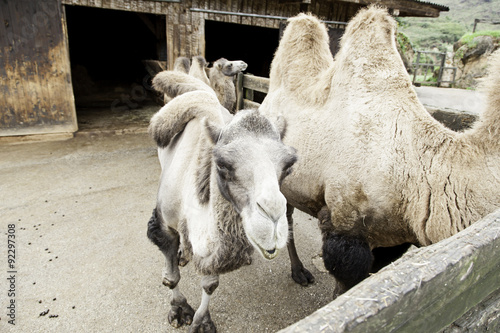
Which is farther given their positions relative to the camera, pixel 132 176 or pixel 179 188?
pixel 132 176

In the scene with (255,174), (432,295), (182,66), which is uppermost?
(182,66)

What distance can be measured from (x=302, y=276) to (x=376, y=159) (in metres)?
1.48

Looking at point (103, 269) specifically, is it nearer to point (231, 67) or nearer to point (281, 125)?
point (281, 125)

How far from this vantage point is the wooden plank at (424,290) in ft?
2.72

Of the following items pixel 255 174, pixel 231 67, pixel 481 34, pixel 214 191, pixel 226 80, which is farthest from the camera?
pixel 481 34

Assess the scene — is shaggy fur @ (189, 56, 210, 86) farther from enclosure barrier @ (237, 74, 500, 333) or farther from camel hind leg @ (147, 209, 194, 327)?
enclosure barrier @ (237, 74, 500, 333)

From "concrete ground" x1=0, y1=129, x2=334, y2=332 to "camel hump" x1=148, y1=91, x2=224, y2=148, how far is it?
134cm

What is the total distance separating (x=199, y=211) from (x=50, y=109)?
6269mm

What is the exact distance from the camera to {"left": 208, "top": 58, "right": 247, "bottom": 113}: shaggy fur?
6.78 m

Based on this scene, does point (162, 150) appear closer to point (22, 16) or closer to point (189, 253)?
point (189, 253)

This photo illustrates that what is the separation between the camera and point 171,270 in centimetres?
254

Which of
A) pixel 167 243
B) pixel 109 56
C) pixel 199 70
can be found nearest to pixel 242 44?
pixel 109 56

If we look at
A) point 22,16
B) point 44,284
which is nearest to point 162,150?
point 44,284

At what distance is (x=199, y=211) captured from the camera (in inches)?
76.5
